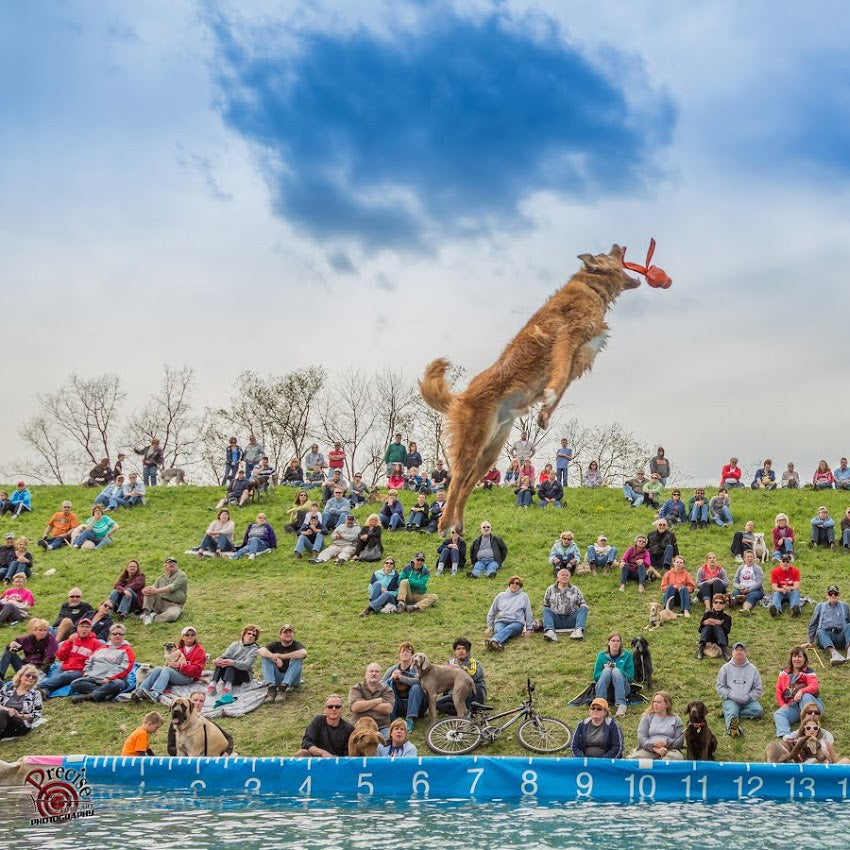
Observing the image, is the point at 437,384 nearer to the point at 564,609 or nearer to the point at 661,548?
the point at 564,609

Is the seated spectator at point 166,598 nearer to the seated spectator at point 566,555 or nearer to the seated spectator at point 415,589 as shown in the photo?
the seated spectator at point 415,589

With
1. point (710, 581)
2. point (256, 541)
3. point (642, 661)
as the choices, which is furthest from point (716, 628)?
point (256, 541)

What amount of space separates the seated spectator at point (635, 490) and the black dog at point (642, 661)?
8.96m

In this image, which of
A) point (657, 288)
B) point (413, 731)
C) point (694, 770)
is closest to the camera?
point (657, 288)

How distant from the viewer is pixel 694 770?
28.8ft

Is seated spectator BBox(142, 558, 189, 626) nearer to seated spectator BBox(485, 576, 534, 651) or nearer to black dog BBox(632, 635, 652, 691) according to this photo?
seated spectator BBox(485, 576, 534, 651)

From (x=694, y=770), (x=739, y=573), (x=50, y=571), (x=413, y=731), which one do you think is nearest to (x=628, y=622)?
(x=739, y=573)

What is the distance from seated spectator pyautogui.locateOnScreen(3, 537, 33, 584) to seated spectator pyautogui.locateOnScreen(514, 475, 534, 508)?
9.33m

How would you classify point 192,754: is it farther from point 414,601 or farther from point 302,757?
point 414,601

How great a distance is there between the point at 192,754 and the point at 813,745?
223 inches

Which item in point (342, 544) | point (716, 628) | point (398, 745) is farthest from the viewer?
point (342, 544)

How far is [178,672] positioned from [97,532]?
788 cm

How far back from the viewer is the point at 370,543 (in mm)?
17625

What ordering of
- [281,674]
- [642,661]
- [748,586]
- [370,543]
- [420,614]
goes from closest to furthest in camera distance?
[642,661] < [281,674] < [748,586] < [420,614] < [370,543]
